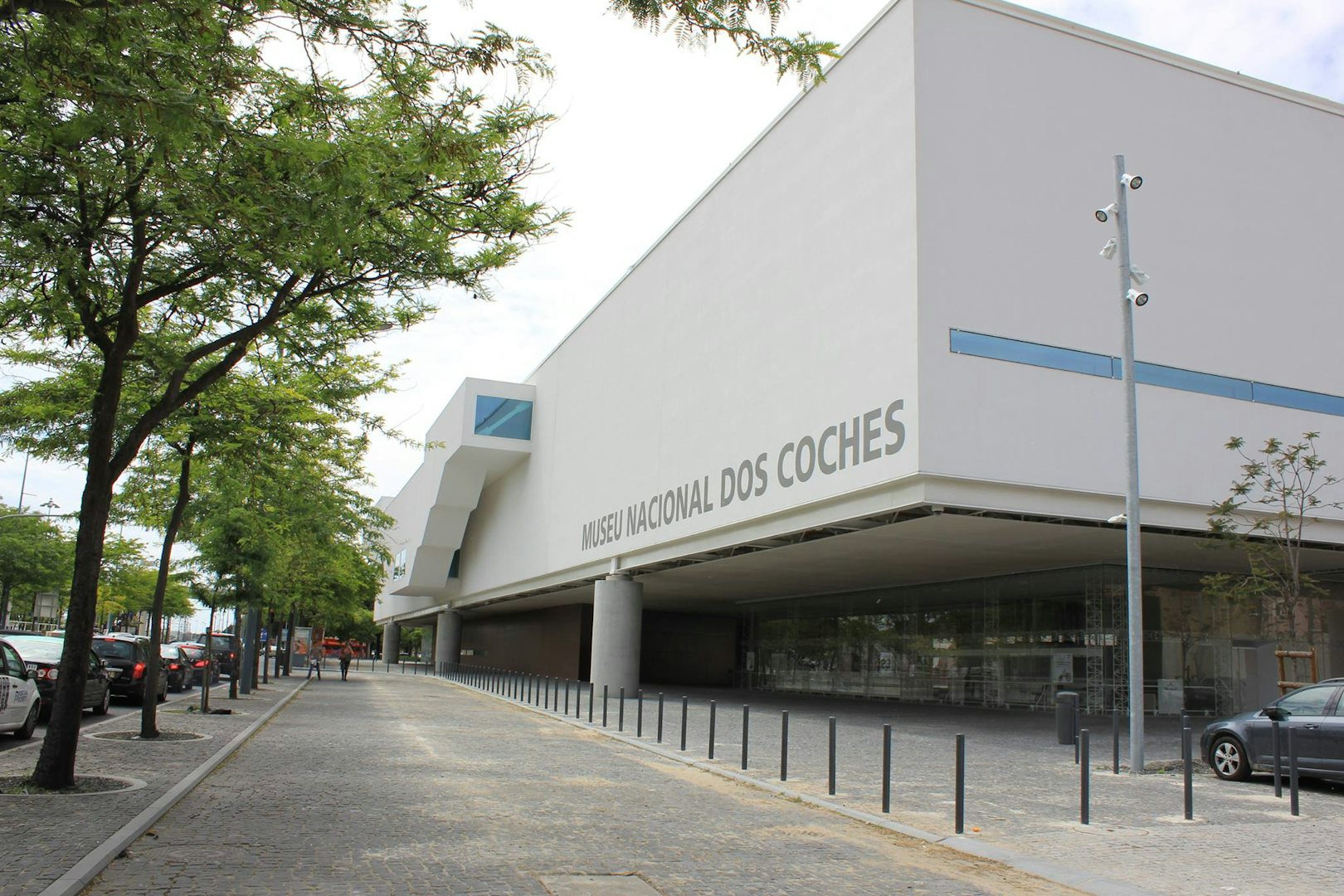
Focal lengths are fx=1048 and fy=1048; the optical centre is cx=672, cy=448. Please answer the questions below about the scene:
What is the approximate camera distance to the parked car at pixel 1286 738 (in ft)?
42.0

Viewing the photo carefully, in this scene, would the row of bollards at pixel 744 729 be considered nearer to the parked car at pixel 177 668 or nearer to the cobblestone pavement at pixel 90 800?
the cobblestone pavement at pixel 90 800

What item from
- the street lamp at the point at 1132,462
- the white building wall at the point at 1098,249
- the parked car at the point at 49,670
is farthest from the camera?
the white building wall at the point at 1098,249

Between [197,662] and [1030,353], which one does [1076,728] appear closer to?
[1030,353]

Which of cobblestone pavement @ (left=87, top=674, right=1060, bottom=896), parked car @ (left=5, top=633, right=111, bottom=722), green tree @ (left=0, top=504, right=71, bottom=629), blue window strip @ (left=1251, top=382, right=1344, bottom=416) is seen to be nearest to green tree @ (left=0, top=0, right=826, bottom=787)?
cobblestone pavement @ (left=87, top=674, right=1060, bottom=896)

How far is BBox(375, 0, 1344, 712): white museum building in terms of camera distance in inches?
764

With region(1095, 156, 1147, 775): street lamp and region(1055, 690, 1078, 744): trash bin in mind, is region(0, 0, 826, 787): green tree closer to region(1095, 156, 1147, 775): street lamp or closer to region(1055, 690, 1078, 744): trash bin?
region(1095, 156, 1147, 775): street lamp

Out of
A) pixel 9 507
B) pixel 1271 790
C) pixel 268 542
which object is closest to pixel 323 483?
pixel 268 542

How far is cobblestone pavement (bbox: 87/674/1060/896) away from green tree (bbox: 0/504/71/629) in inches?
1524

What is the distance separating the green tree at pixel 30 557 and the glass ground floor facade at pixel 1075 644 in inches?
1451

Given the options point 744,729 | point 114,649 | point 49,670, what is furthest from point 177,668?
point 744,729

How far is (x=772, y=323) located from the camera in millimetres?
24359

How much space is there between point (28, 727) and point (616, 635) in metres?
19.4

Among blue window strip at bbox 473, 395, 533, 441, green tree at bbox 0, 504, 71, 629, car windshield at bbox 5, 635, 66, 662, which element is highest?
blue window strip at bbox 473, 395, 533, 441

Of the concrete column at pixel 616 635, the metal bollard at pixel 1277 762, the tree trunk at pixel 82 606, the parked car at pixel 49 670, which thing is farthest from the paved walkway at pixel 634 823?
the concrete column at pixel 616 635
